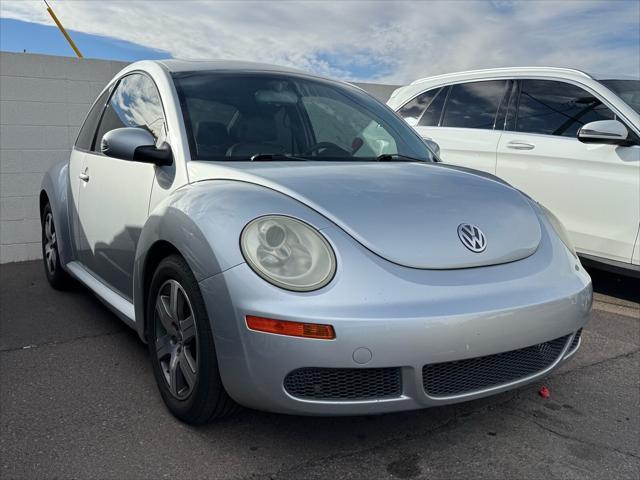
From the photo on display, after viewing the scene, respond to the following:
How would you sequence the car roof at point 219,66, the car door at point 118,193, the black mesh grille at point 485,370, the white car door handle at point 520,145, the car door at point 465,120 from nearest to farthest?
the black mesh grille at point 485,370, the car door at point 118,193, the car roof at point 219,66, the white car door handle at point 520,145, the car door at point 465,120

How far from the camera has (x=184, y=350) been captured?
7.91 ft

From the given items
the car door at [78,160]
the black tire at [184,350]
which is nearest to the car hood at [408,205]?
the black tire at [184,350]

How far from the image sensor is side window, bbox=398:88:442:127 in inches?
232

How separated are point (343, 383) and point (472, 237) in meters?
0.74

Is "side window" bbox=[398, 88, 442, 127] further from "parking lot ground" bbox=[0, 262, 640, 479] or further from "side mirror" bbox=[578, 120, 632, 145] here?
"parking lot ground" bbox=[0, 262, 640, 479]

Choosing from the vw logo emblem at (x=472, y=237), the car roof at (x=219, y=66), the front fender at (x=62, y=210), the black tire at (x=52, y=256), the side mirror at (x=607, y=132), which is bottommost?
the black tire at (x=52, y=256)

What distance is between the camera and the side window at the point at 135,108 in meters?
3.03

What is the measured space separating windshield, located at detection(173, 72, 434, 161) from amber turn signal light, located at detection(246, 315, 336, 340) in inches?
39.4

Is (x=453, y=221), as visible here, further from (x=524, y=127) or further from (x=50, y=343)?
(x=524, y=127)

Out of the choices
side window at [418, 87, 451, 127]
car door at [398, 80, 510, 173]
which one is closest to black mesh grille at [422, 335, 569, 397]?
car door at [398, 80, 510, 173]

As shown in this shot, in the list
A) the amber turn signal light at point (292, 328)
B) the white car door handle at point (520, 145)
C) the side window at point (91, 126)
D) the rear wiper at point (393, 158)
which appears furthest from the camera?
the white car door handle at point (520, 145)

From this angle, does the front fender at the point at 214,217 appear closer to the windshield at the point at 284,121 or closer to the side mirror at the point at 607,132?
the windshield at the point at 284,121

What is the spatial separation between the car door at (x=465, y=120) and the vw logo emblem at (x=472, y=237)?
9.77 ft

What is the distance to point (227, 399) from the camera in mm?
2291
